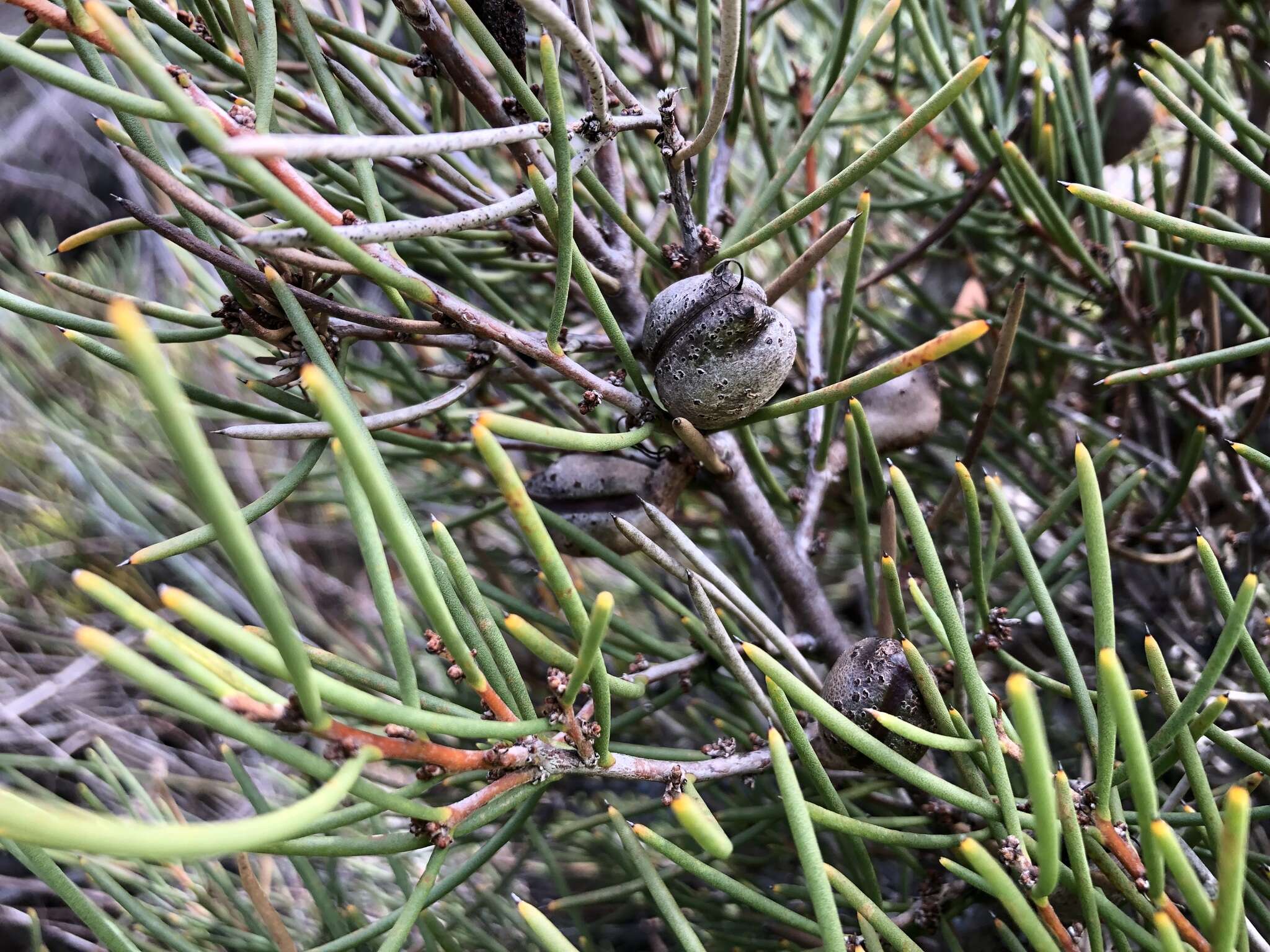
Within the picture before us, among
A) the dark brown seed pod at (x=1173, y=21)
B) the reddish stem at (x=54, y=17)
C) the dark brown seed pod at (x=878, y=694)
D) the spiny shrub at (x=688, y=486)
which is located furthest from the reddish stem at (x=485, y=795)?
the dark brown seed pod at (x=1173, y=21)

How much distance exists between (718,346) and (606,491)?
18cm

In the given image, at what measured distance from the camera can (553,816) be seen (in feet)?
3.29

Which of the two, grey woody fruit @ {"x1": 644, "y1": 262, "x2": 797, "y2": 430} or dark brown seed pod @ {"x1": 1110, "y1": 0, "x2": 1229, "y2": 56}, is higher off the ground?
dark brown seed pod @ {"x1": 1110, "y1": 0, "x2": 1229, "y2": 56}

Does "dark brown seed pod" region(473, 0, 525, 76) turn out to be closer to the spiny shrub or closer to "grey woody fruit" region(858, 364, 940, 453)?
the spiny shrub

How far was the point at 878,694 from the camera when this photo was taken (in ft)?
1.49

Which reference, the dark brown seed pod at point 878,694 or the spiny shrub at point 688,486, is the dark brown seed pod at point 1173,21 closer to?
the spiny shrub at point 688,486

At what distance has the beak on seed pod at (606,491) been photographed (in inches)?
22.0

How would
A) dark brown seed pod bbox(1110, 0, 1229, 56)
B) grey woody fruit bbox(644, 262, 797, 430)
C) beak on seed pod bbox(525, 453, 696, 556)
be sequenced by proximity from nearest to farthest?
grey woody fruit bbox(644, 262, 797, 430) < beak on seed pod bbox(525, 453, 696, 556) < dark brown seed pod bbox(1110, 0, 1229, 56)

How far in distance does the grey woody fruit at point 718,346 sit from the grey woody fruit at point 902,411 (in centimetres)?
23

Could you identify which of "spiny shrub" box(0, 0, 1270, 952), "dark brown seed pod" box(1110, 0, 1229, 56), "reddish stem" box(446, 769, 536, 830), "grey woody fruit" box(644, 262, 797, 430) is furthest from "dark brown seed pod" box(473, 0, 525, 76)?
"dark brown seed pod" box(1110, 0, 1229, 56)

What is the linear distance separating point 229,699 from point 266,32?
297 mm

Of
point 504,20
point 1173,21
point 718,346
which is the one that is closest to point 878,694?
point 718,346

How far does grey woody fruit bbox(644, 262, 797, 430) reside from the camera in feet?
1.41

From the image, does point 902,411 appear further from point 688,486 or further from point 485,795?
point 485,795
